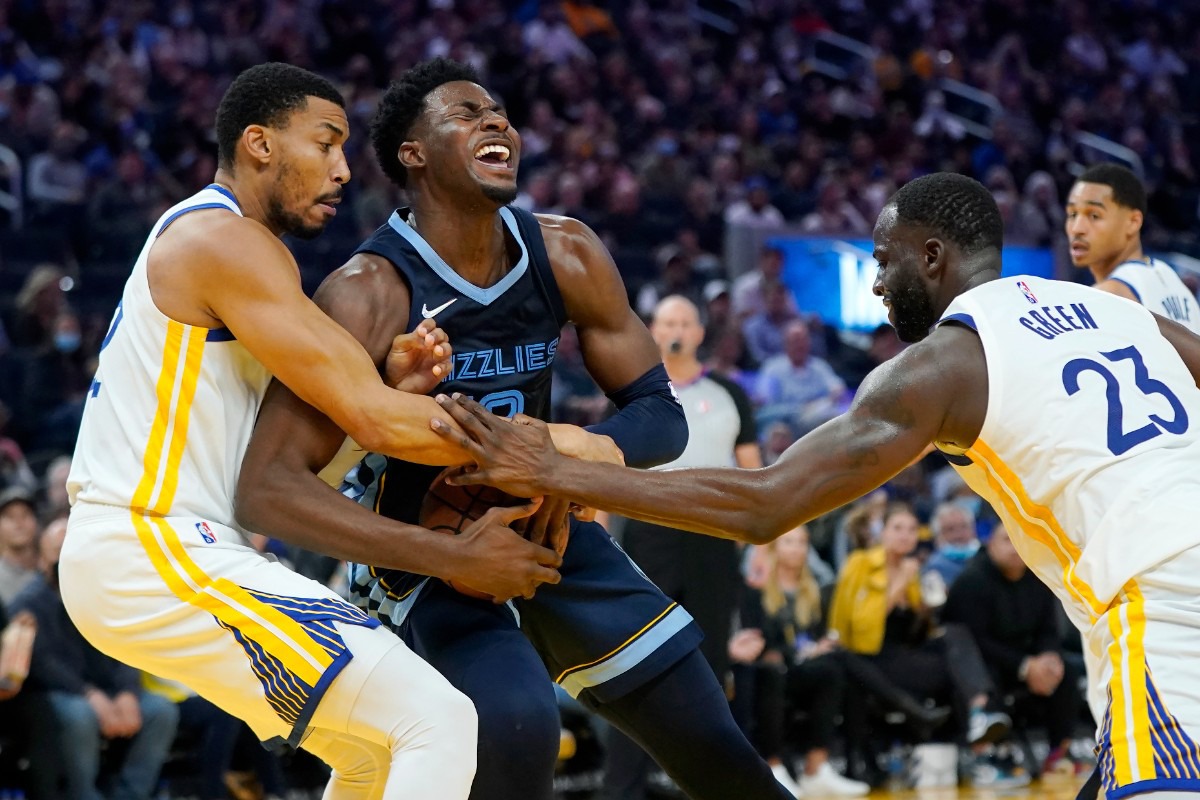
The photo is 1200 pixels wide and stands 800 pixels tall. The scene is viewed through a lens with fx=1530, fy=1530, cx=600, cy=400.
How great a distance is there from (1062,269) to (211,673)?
1296 cm

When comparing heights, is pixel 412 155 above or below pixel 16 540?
above

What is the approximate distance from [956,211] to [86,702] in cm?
490

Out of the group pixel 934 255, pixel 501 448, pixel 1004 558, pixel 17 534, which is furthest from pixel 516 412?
pixel 1004 558

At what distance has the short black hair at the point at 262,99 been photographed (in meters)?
3.82

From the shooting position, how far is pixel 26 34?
13.3m

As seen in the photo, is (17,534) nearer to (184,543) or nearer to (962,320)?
(184,543)

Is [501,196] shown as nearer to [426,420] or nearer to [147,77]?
[426,420]

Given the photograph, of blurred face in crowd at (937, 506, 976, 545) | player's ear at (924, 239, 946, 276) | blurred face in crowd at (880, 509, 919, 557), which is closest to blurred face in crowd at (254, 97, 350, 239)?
player's ear at (924, 239, 946, 276)

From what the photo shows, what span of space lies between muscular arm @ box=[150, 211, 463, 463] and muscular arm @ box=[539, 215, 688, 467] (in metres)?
0.70

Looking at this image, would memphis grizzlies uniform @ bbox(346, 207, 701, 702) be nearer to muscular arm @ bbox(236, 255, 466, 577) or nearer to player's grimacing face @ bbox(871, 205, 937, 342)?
muscular arm @ bbox(236, 255, 466, 577)

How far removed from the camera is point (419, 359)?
3729 mm

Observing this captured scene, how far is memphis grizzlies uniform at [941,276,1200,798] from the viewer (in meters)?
2.96

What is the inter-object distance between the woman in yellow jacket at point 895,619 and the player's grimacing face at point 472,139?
536cm

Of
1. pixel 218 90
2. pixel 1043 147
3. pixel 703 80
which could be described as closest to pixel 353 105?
pixel 218 90
